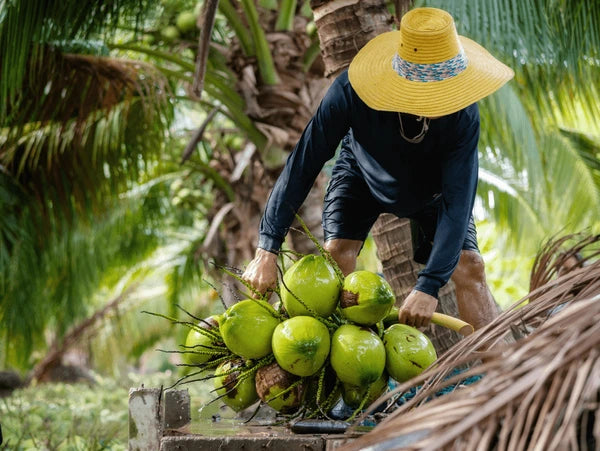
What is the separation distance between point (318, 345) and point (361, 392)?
8.1 inches

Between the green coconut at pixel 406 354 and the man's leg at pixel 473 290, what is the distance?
881 mm

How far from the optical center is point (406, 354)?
1.99 meters

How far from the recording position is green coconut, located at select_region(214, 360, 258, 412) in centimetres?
212

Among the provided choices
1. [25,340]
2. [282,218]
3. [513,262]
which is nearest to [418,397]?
[282,218]

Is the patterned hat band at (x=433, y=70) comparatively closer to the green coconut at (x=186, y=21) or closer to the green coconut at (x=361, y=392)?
the green coconut at (x=361, y=392)

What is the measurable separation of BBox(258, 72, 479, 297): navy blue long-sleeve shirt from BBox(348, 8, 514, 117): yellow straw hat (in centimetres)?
13

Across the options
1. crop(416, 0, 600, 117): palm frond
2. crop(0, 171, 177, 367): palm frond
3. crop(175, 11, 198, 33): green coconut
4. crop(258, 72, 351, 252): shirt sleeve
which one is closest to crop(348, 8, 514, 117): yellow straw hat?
crop(258, 72, 351, 252): shirt sleeve

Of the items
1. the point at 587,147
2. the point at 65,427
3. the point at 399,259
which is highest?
the point at 399,259

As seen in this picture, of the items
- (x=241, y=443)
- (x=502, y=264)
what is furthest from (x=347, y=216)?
(x=502, y=264)

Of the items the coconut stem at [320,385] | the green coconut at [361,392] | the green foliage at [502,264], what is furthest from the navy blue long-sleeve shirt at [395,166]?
the green foliage at [502,264]

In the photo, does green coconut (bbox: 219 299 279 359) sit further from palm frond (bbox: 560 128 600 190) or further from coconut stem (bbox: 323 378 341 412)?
palm frond (bbox: 560 128 600 190)

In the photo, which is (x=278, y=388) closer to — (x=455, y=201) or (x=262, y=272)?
(x=262, y=272)

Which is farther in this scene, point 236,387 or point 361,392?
point 236,387

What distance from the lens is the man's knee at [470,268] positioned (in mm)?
2873
